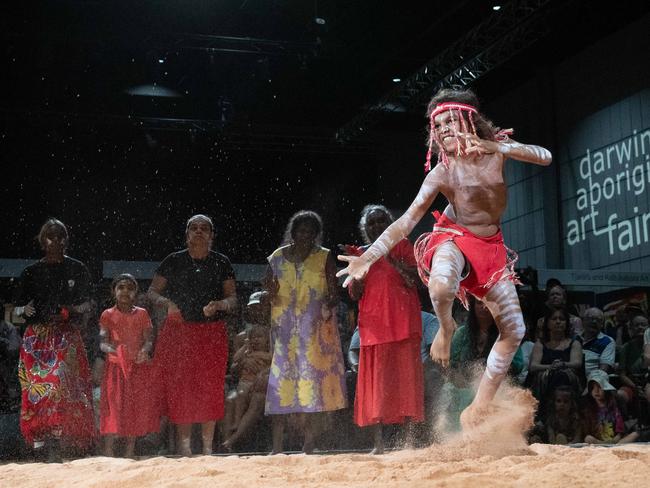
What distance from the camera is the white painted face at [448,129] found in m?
3.97

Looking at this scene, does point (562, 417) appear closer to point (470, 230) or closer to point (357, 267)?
point (470, 230)

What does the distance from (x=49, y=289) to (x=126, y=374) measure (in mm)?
757

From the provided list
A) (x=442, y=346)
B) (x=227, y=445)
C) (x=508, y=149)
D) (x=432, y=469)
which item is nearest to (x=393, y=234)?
(x=442, y=346)

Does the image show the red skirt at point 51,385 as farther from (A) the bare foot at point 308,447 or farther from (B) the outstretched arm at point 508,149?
(B) the outstretched arm at point 508,149

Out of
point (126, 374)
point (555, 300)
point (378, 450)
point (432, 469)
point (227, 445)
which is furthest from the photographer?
point (555, 300)

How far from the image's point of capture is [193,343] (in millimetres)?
4922

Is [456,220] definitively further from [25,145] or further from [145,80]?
[25,145]

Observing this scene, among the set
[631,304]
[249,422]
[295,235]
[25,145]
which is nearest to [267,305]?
[295,235]

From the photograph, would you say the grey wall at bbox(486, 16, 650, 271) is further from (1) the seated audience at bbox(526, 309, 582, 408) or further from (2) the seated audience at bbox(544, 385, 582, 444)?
(2) the seated audience at bbox(544, 385, 582, 444)

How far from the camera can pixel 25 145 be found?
1130cm

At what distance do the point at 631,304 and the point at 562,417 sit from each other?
2693mm

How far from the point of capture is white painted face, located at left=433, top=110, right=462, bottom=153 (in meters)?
3.97

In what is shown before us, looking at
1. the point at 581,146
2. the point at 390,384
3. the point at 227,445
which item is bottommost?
the point at 227,445

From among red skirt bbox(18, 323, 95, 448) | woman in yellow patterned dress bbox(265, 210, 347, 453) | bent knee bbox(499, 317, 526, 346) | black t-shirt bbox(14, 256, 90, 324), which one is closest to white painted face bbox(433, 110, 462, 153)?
bent knee bbox(499, 317, 526, 346)
